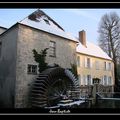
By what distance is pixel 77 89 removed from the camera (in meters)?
4.24

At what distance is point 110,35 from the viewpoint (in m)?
3.84

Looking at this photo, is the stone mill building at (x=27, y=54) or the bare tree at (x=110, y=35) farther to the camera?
the stone mill building at (x=27, y=54)

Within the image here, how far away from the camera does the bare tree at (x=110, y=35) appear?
3.47 m

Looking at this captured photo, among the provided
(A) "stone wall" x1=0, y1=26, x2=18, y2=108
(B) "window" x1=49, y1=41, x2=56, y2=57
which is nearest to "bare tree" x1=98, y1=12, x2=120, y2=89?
(B) "window" x1=49, y1=41, x2=56, y2=57

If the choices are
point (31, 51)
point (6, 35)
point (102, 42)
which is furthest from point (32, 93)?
point (102, 42)

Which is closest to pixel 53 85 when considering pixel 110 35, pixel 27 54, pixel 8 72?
pixel 27 54

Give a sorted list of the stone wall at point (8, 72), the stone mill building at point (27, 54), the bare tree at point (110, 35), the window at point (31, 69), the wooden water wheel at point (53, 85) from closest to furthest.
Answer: the bare tree at point (110, 35) < the stone wall at point (8, 72) < the stone mill building at point (27, 54) < the window at point (31, 69) < the wooden water wheel at point (53, 85)

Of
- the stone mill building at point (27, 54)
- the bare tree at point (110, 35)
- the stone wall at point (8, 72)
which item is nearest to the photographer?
the bare tree at point (110, 35)

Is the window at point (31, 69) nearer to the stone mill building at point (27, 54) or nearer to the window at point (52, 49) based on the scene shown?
the stone mill building at point (27, 54)

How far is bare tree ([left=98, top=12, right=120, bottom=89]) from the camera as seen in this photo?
3467 millimetres

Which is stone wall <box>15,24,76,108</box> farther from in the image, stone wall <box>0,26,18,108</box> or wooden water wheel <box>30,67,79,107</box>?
wooden water wheel <box>30,67,79,107</box>

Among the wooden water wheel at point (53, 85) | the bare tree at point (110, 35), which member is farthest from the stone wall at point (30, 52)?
the bare tree at point (110, 35)

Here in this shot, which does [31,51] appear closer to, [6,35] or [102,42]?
[6,35]
